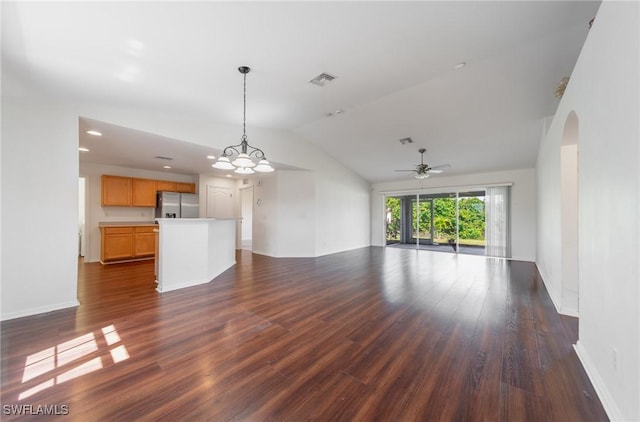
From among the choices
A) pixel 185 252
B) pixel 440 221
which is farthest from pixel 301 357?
pixel 440 221

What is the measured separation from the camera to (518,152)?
581 centimetres

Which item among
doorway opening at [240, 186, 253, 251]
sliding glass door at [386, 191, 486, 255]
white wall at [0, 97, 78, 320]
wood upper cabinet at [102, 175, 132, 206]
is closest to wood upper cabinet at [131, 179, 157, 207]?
wood upper cabinet at [102, 175, 132, 206]

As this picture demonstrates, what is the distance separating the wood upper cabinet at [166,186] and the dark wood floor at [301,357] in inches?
143

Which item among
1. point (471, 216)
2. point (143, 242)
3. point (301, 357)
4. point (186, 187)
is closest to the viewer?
point (301, 357)

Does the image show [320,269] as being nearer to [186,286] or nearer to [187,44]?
[186,286]

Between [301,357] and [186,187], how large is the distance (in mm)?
6805

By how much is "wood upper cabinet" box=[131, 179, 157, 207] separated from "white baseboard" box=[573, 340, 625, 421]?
8.38 meters

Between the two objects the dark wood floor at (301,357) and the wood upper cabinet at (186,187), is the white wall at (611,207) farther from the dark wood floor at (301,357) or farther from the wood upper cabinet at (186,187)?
the wood upper cabinet at (186,187)

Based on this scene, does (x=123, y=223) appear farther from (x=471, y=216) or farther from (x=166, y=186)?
(x=471, y=216)

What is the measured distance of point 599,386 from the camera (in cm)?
160

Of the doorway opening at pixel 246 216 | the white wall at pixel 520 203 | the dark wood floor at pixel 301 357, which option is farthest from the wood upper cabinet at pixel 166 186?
the white wall at pixel 520 203

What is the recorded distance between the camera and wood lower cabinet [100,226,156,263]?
5.67 metres

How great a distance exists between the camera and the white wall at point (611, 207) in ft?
4.10

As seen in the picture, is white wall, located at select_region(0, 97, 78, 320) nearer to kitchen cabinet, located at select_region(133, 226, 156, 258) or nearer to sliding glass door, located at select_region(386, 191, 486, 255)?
kitchen cabinet, located at select_region(133, 226, 156, 258)
